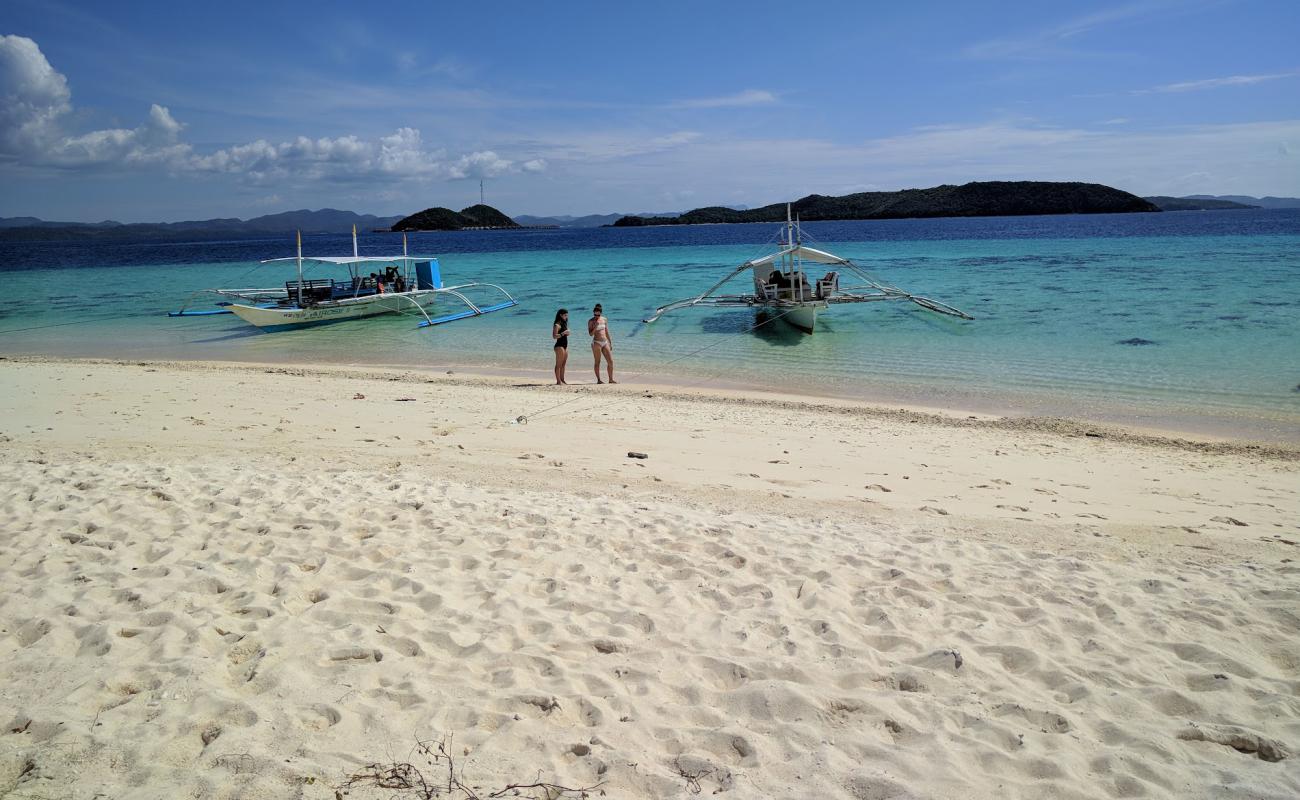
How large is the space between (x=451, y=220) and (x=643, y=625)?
17991 cm

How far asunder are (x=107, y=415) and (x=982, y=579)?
10.2m

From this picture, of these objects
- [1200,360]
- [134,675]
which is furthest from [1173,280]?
[134,675]

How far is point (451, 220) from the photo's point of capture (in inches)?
6836

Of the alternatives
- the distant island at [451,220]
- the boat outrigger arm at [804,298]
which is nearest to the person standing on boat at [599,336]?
the boat outrigger arm at [804,298]

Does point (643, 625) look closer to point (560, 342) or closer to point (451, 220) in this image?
point (560, 342)

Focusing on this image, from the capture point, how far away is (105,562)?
4668mm

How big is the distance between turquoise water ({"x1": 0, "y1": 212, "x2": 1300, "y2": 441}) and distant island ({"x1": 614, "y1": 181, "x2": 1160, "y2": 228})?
109751 mm

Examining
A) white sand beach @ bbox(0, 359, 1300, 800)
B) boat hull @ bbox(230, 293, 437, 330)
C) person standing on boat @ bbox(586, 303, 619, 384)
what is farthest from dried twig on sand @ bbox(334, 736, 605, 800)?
boat hull @ bbox(230, 293, 437, 330)

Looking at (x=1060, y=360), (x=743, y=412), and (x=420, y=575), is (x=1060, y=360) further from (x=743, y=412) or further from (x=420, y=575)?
(x=420, y=575)

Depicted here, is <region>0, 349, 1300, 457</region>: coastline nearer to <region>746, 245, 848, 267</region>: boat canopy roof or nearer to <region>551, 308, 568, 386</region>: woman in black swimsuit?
<region>551, 308, 568, 386</region>: woman in black swimsuit

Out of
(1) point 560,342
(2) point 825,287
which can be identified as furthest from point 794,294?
(1) point 560,342

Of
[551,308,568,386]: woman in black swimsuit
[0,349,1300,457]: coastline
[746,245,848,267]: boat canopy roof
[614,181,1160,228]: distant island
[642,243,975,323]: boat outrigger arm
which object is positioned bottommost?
[0,349,1300,457]: coastline

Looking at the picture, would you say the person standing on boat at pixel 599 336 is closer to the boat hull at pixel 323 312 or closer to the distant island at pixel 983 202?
the boat hull at pixel 323 312

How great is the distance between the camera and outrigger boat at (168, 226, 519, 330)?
22344mm
